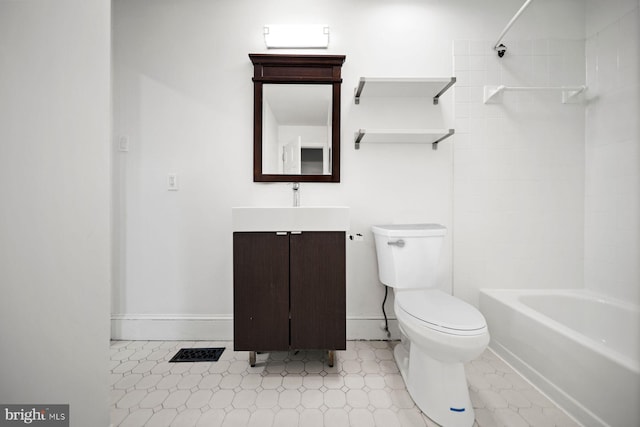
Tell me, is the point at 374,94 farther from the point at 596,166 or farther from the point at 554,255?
the point at 554,255

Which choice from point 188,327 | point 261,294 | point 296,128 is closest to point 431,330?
point 261,294

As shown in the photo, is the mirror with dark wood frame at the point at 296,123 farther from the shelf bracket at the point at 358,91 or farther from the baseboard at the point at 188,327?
the baseboard at the point at 188,327

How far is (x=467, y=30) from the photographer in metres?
1.74

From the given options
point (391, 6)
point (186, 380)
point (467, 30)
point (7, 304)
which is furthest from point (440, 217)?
point (7, 304)

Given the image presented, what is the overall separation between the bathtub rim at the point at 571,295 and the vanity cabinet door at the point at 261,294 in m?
1.28

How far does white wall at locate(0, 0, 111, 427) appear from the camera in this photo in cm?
73

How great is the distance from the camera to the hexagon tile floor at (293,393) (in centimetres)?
109

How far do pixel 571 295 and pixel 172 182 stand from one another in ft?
8.83

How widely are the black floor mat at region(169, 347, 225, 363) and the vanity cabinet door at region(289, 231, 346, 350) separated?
57cm

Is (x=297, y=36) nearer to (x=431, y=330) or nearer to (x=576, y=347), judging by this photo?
(x=431, y=330)

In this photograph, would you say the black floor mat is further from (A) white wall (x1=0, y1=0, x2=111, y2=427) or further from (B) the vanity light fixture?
(B) the vanity light fixture

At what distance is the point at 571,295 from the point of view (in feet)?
5.36

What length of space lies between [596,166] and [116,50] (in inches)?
128
